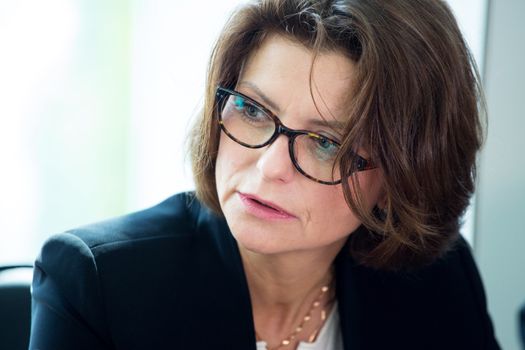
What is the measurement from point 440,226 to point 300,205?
16.8 inches

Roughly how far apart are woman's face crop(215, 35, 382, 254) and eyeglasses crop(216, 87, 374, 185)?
0.01 metres

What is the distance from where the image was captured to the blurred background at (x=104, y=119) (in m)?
2.21

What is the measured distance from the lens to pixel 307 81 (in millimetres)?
1218

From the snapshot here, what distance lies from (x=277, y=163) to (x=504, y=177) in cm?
115

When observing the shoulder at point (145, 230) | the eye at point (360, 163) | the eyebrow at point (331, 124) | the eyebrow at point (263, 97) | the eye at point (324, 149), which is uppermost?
the eyebrow at point (263, 97)

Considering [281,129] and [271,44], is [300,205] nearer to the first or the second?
[281,129]

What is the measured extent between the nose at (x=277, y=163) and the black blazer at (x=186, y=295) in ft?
0.83

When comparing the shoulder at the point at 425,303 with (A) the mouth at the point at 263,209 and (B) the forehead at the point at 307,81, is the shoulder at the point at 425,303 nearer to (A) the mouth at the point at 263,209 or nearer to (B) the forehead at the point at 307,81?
(A) the mouth at the point at 263,209

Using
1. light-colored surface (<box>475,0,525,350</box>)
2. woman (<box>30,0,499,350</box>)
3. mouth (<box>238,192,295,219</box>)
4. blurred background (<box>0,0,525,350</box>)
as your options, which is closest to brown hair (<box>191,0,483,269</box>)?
woman (<box>30,0,499,350</box>)

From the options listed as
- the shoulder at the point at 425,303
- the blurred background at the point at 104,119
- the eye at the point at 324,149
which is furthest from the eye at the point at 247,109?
the blurred background at the point at 104,119

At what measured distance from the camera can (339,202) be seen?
1300 mm

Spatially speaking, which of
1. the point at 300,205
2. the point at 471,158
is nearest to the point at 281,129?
the point at 300,205

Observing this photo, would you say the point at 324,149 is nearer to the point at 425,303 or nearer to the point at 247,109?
the point at 247,109

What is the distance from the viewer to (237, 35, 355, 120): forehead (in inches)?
47.9
